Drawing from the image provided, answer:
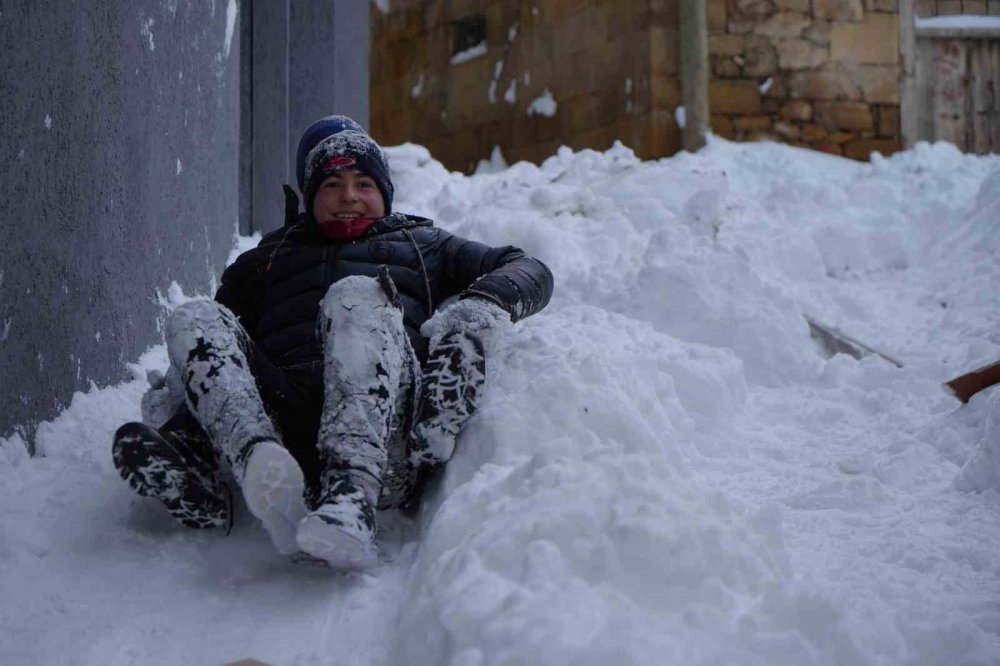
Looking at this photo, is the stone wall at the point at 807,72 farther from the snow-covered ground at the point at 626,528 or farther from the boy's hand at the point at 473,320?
the boy's hand at the point at 473,320

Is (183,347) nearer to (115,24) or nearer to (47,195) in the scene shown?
(47,195)

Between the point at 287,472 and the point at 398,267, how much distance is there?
2.89 ft

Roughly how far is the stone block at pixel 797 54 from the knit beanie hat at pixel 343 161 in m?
7.04

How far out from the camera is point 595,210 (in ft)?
20.5

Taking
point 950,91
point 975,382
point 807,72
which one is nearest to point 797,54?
point 807,72

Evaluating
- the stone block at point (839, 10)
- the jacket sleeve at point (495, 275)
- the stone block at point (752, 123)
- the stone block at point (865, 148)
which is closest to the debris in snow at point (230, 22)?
the jacket sleeve at point (495, 275)

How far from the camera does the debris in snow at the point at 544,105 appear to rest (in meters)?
10.3

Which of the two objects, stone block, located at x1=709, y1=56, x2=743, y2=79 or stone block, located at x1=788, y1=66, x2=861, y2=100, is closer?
stone block, located at x1=709, y1=56, x2=743, y2=79

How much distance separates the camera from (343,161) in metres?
3.16

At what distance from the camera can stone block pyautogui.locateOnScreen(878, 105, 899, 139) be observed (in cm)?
968

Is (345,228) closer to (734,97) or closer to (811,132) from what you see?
(734,97)

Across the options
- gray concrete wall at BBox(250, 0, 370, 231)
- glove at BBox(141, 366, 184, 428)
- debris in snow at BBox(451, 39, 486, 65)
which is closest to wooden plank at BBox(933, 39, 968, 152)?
debris in snow at BBox(451, 39, 486, 65)

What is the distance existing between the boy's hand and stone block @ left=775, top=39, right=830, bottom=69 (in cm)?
744

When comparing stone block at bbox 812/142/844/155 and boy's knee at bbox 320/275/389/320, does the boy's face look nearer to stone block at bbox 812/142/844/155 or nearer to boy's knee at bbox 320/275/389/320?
boy's knee at bbox 320/275/389/320
